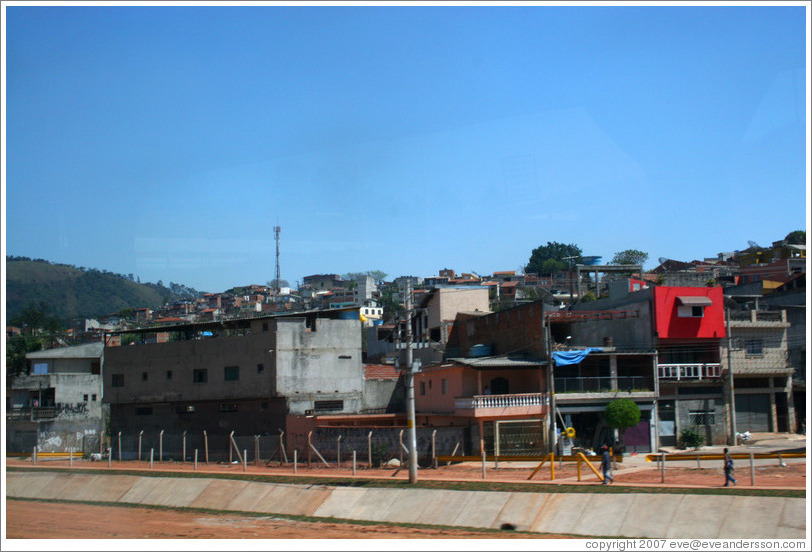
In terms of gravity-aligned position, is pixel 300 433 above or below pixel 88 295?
below

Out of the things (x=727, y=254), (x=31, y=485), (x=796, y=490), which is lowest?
(x=31, y=485)

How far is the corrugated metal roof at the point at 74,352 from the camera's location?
2265 inches

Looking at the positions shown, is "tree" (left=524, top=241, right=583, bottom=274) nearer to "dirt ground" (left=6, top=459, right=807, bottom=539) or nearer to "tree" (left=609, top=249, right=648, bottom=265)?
"tree" (left=609, top=249, right=648, bottom=265)

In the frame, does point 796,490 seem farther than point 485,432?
No

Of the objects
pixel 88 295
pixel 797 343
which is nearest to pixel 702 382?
pixel 797 343

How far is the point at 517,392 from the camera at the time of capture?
134 ft

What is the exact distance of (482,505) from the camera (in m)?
26.2

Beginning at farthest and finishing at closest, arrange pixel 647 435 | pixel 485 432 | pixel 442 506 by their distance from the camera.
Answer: pixel 647 435 < pixel 485 432 < pixel 442 506

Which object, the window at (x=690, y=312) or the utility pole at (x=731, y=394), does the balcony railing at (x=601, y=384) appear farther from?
the utility pole at (x=731, y=394)

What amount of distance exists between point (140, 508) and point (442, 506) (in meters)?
13.1

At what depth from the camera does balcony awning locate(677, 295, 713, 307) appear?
41.4 metres

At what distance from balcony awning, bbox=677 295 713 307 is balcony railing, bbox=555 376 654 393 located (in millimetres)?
4287

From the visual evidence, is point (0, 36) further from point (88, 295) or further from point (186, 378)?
point (88, 295)

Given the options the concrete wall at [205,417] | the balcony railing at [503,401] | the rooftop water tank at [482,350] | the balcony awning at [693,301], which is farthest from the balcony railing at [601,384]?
the concrete wall at [205,417]
